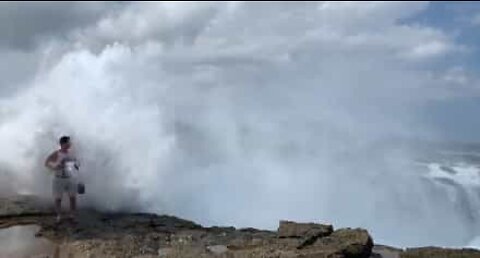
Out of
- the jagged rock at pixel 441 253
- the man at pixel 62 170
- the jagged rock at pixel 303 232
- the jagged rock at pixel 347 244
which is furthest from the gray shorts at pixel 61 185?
the jagged rock at pixel 441 253

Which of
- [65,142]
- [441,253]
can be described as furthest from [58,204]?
[441,253]

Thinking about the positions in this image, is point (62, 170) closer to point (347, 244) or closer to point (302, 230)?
point (302, 230)

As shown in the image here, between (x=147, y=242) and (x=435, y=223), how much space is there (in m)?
9.97

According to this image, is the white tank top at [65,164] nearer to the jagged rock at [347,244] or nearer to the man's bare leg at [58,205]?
the man's bare leg at [58,205]

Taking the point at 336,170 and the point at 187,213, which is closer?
the point at 187,213

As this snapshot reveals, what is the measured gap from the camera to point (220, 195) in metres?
15.5

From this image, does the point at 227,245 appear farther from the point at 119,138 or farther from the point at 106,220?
the point at 119,138

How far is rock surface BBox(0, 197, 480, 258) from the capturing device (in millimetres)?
7156

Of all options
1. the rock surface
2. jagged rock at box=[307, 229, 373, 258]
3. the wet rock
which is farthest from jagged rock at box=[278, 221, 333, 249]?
the wet rock

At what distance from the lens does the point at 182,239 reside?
8062 millimetres

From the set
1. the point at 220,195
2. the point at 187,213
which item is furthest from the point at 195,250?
the point at 220,195

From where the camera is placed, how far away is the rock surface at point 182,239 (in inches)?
282

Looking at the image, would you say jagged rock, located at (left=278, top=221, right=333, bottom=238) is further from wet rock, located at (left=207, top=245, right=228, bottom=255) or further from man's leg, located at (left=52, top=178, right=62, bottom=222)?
man's leg, located at (left=52, top=178, right=62, bottom=222)

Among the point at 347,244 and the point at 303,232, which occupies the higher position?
the point at 303,232
